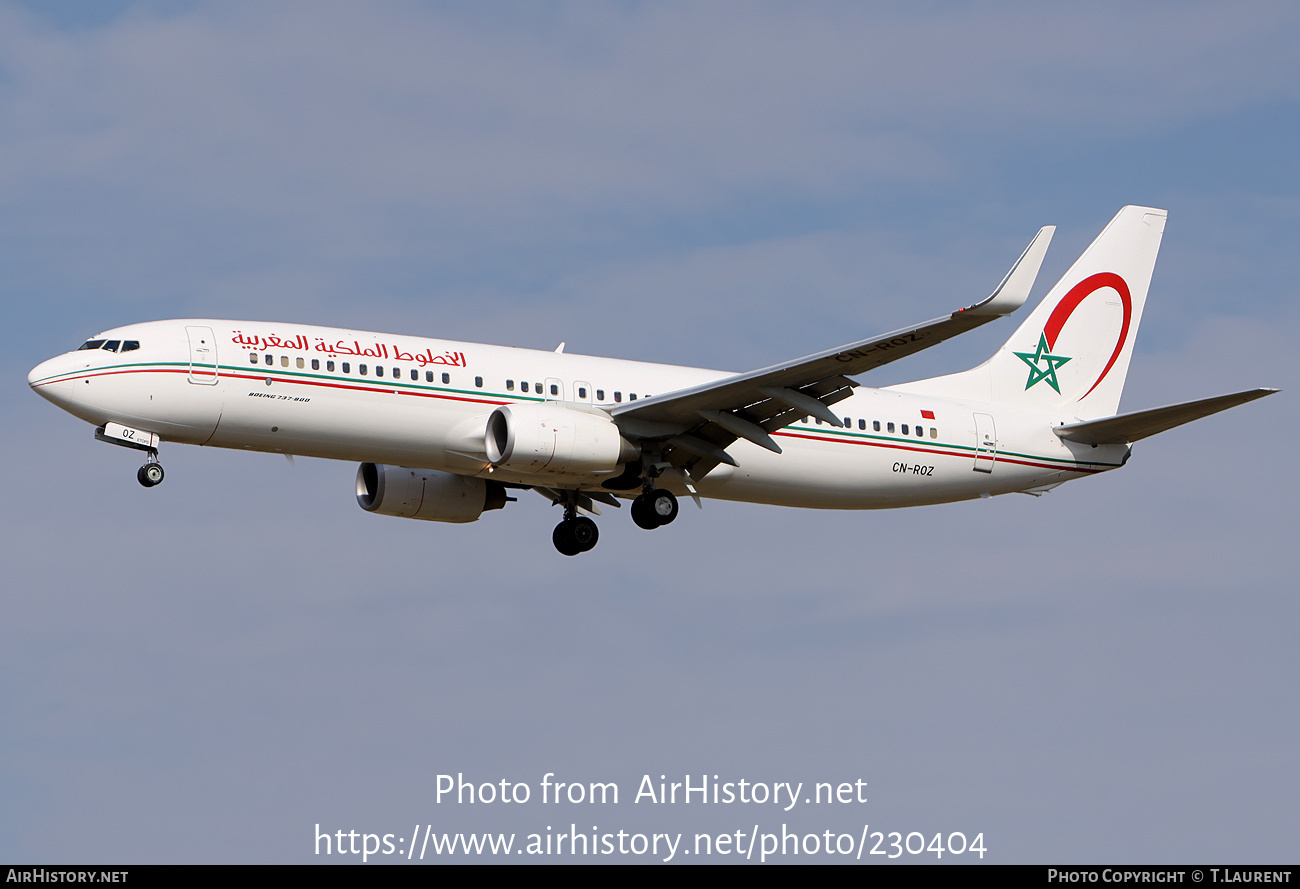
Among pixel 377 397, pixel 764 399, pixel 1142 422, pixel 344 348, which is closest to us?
pixel 377 397

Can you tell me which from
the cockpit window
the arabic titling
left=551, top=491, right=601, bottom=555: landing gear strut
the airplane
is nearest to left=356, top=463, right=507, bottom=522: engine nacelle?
the airplane

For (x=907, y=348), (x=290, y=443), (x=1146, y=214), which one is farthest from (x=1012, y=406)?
(x=290, y=443)

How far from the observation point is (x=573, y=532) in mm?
39438

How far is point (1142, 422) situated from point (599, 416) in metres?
12.8

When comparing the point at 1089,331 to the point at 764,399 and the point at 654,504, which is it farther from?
the point at 654,504

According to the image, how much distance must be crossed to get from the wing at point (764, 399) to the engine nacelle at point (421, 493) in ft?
17.1

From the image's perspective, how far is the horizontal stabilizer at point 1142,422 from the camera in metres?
35.1

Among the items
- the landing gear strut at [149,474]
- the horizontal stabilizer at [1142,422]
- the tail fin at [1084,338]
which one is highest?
the tail fin at [1084,338]

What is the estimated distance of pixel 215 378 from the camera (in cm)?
3381

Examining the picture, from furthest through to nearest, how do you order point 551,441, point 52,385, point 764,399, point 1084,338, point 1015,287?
point 1084,338 → point 764,399 → point 551,441 → point 52,385 → point 1015,287

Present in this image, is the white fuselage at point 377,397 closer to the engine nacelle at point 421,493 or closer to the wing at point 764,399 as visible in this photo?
the wing at point 764,399

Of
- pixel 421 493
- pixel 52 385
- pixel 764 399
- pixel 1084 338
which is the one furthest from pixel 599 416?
pixel 1084 338

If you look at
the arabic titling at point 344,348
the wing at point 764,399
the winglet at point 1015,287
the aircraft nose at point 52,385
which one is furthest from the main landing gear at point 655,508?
the aircraft nose at point 52,385

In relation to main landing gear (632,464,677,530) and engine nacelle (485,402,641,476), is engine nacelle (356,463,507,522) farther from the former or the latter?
engine nacelle (485,402,641,476)
